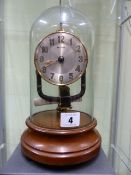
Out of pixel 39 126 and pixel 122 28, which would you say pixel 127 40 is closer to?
pixel 122 28

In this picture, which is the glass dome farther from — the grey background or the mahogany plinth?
the grey background

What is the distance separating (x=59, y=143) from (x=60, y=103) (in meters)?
0.16

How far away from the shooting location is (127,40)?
1004 millimetres

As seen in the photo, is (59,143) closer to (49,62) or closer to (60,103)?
(60,103)

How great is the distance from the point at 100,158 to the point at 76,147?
118 millimetres

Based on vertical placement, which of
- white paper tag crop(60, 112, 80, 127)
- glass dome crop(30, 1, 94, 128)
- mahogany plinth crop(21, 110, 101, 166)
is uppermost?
glass dome crop(30, 1, 94, 128)

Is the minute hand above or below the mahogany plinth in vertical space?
above

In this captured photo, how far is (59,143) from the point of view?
71cm

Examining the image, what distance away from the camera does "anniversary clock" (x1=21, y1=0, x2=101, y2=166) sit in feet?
2.31

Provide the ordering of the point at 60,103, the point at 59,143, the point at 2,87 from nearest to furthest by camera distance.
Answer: the point at 59,143, the point at 60,103, the point at 2,87

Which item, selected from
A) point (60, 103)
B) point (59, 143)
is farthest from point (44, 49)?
point (59, 143)

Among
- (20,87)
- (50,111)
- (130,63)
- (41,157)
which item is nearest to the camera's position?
(41,157)

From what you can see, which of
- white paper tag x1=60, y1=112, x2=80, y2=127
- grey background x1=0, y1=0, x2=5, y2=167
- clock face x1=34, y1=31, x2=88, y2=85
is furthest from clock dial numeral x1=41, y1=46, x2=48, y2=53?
grey background x1=0, y1=0, x2=5, y2=167

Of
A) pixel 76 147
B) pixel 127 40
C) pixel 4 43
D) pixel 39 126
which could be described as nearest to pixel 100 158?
pixel 76 147
